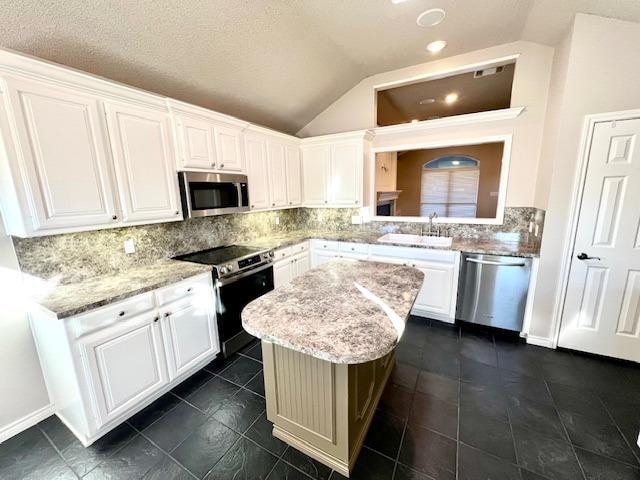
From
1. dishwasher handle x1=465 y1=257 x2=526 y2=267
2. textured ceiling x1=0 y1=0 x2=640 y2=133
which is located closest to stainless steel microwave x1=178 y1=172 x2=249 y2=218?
textured ceiling x1=0 y1=0 x2=640 y2=133

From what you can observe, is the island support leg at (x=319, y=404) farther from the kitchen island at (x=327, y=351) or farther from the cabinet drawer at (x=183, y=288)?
the cabinet drawer at (x=183, y=288)

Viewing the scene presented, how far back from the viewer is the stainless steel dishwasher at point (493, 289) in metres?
2.61

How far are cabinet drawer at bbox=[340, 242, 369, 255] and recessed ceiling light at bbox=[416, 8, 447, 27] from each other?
2270 millimetres

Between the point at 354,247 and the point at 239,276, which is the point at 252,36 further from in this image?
the point at 354,247

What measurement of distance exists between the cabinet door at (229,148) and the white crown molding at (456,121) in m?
1.84

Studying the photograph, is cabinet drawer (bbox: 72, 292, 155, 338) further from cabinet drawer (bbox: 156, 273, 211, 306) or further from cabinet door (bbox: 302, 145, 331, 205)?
cabinet door (bbox: 302, 145, 331, 205)

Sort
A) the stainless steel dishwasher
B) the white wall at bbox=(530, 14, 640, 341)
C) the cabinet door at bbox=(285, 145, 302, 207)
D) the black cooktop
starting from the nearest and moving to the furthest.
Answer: the white wall at bbox=(530, 14, 640, 341) < the black cooktop < the stainless steel dishwasher < the cabinet door at bbox=(285, 145, 302, 207)

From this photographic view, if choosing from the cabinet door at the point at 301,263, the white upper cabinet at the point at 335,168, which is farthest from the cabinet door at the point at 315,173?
the cabinet door at the point at 301,263

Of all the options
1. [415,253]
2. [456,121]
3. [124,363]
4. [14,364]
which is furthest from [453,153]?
[14,364]

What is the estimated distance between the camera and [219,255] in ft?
8.80

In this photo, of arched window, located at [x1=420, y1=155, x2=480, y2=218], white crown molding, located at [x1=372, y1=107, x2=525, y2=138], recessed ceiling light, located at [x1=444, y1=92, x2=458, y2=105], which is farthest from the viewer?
arched window, located at [x1=420, y1=155, x2=480, y2=218]

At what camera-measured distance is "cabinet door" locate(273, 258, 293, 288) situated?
10.1ft

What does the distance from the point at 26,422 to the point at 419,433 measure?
2.71 metres

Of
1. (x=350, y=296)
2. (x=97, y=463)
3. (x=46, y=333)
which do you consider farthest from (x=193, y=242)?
(x=350, y=296)
